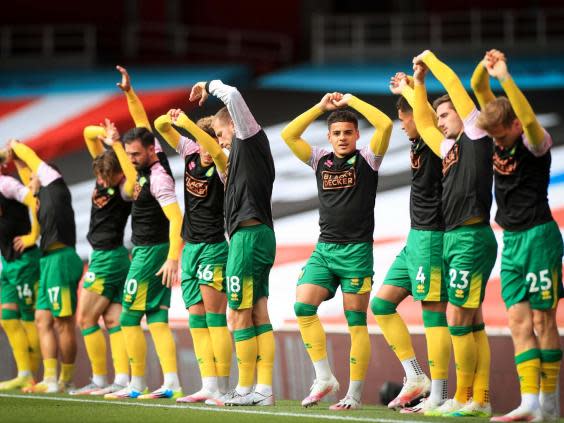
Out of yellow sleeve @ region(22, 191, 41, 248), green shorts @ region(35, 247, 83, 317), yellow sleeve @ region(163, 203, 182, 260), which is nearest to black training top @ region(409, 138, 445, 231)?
yellow sleeve @ region(163, 203, 182, 260)

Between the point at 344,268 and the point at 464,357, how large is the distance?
3.30ft

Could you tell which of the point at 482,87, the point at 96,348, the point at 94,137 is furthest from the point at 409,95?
the point at 96,348

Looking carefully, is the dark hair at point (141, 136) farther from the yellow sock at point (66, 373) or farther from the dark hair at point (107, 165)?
the yellow sock at point (66, 373)

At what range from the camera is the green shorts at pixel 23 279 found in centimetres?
927

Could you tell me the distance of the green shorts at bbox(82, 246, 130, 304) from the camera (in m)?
8.28

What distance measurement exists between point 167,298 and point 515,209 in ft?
10.7

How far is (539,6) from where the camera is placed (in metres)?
17.3

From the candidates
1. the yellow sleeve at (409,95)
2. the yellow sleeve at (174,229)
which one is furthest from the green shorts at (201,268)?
the yellow sleeve at (409,95)

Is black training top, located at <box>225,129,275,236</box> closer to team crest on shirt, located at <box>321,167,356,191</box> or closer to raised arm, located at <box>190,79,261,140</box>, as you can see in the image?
raised arm, located at <box>190,79,261,140</box>

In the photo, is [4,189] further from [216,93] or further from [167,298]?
[216,93]

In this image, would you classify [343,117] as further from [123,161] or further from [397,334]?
[123,161]

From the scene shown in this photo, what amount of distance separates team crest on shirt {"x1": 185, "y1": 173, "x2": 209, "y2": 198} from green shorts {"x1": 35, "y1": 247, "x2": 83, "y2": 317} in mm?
1831

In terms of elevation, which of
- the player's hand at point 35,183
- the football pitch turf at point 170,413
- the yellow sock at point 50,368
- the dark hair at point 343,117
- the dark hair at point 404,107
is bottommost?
the football pitch turf at point 170,413

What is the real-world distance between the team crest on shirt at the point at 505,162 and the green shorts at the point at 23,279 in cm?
498
